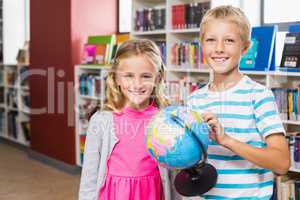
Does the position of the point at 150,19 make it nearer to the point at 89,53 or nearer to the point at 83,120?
the point at 89,53

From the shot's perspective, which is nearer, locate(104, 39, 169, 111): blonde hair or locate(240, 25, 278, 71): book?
locate(104, 39, 169, 111): blonde hair

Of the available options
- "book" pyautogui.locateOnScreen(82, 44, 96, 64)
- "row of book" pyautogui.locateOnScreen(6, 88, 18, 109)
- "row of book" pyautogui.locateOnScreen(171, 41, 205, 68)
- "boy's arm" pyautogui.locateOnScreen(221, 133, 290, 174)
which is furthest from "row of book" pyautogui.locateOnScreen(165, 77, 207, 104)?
"row of book" pyautogui.locateOnScreen(6, 88, 18, 109)

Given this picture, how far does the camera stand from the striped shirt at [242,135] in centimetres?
142

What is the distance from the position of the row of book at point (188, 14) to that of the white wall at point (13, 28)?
3.93 m

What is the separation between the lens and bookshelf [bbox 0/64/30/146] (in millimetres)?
6426

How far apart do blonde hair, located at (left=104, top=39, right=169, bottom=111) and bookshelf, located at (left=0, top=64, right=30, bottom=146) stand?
4.75 meters

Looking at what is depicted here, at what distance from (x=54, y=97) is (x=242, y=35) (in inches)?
169

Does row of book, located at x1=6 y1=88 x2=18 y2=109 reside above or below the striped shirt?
below

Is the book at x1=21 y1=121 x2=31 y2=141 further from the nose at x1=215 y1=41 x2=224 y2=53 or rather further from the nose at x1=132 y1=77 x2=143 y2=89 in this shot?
the nose at x1=215 y1=41 x2=224 y2=53

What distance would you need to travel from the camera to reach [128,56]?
5.80 feet

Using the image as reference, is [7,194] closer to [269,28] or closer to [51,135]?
[51,135]

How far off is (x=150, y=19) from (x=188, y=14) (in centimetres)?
48

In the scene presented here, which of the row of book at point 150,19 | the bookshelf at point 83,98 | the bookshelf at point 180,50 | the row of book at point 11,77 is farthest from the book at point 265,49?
the row of book at point 11,77

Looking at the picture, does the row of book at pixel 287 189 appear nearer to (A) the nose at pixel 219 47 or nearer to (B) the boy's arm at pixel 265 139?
(B) the boy's arm at pixel 265 139
